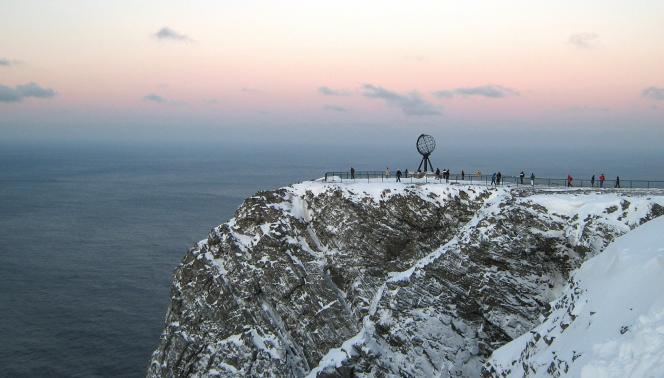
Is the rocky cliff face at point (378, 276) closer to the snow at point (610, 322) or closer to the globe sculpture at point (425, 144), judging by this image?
the snow at point (610, 322)

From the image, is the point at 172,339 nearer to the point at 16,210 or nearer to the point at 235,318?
the point at 235,318

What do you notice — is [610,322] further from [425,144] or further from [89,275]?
[89,275]

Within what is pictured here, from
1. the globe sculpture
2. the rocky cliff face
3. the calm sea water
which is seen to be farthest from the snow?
the calm sea water

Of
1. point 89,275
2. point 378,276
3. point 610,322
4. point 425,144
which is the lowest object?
point 89,275

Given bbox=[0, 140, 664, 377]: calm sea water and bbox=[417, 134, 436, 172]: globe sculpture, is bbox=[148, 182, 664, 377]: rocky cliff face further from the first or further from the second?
bbox=[0, 140, 664, 377]: calm sea water

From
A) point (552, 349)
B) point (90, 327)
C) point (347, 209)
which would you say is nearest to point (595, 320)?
point (552, 349)

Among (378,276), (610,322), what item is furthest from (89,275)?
(610,322)
